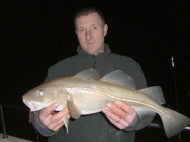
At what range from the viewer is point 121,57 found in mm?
3035

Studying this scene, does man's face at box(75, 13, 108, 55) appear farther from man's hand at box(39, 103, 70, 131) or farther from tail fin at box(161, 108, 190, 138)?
tail fin at box(161, 108, 190, 138)

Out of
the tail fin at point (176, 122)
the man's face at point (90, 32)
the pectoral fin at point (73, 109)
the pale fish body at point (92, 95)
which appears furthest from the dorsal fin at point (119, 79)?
the man's face at point (90, 32)

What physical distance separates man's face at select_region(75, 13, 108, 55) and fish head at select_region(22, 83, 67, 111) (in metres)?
0.90

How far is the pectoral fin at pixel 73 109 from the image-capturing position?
2303 millimetres

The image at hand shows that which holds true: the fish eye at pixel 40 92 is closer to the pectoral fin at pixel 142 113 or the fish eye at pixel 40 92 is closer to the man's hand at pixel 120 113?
the man's hand at pixel 120 113

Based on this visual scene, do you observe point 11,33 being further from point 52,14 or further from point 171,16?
point 171,16

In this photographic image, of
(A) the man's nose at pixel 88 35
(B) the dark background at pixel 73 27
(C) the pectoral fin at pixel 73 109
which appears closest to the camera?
(C) the pectoral fin at pixel 73 109

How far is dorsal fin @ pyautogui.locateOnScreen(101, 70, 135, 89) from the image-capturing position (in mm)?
2520

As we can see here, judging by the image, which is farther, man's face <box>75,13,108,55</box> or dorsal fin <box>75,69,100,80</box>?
man's face <box>75,13,108,55</box>

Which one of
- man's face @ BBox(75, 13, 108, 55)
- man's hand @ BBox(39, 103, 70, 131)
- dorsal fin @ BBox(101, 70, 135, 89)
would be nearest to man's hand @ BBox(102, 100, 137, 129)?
dorsal fin @ BBox(101, 70, 135, 89)

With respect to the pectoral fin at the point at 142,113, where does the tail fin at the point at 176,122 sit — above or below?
below

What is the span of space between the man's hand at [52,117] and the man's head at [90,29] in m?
1.08

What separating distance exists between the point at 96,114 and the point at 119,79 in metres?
0.59

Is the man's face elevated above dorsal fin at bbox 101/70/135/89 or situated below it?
above
